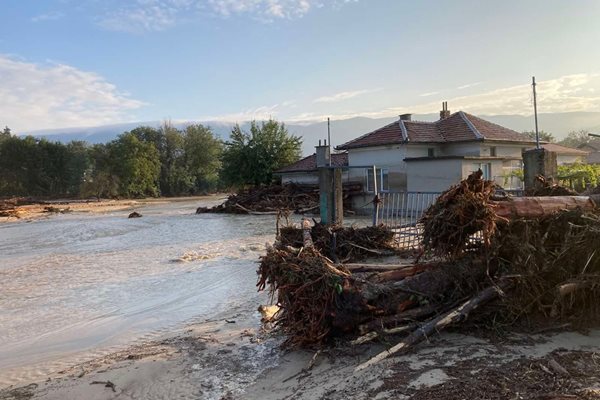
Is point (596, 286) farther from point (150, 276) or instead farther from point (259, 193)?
point (259, 193)

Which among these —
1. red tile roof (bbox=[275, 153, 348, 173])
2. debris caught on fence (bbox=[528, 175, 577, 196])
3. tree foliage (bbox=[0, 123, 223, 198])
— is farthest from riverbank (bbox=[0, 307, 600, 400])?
tree foliage (bbox=[0, 123, 223, 198])

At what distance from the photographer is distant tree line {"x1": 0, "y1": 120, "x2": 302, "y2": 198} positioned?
65750 millimetres

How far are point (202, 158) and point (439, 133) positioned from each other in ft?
192

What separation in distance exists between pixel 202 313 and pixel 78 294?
4.10 meters

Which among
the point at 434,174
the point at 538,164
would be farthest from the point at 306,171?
the point at 538,164

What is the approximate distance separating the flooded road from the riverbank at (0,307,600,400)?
3.56 ft

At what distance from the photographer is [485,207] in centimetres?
532

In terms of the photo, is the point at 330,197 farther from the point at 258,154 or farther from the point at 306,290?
the point at 258,154

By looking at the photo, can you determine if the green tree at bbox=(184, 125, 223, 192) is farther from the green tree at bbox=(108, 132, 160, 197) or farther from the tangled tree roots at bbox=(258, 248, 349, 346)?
the tangled tree roots at bbox=(258, 248, 349, 346)

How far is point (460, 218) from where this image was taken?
5.38 m

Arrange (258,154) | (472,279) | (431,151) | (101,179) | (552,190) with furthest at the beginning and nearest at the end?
1. (101,179)
2. (258,154)
3. (431,151)
4. (552,190)
5. (472,279)

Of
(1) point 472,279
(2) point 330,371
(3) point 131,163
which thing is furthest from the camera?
(3) point 131,163

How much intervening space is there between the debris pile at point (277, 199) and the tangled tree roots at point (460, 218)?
23645mm

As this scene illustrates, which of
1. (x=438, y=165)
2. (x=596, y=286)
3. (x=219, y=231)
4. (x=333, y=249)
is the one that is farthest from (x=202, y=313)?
(x=438, y=165)
